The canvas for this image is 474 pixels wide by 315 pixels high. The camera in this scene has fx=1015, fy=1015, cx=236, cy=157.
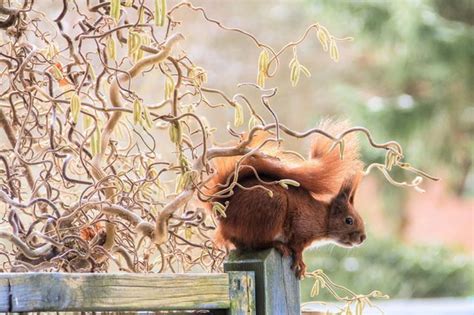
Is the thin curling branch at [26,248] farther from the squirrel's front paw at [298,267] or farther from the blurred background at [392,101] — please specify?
the blurred background at [392,101]

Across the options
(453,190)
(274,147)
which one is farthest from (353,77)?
(274,147)

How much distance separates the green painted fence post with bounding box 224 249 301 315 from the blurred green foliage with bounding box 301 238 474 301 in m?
5.99

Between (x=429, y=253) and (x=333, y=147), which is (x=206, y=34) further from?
(x=333, y=147)

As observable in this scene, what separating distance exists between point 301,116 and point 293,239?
6895mm

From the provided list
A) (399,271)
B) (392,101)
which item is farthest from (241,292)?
(399,271)

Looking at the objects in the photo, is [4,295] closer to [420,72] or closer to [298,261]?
[298,261]

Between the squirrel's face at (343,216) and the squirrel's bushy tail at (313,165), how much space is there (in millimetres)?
31

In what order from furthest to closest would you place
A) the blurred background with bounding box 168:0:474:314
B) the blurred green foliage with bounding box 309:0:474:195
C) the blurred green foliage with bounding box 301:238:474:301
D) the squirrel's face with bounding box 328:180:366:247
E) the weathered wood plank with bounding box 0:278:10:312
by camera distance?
1. the blurred green foliage with bounding box 301:238:474:301
2. the blurred background with bounding box 168:0:474:314
3. the blurred green foliage with bounding box 309:0:474:195
4. the squirrel's face with bounding box 328:180:366:247
5. the weathered wood plank with bounding box 0:278:10:312

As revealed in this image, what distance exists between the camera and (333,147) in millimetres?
1179

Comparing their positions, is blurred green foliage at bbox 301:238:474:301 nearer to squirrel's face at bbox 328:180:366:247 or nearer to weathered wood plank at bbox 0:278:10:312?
squirrel's face at bbox 328:180:366:247

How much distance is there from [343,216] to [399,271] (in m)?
6.13

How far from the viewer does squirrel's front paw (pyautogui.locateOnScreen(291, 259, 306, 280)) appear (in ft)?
4.10

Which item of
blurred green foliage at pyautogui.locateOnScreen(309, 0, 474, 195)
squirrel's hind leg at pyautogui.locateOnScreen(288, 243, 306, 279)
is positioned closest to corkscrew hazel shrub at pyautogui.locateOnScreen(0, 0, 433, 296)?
squirrel's hind leg at pyautogui.locateOnScreen(288, 243, 306, 279)

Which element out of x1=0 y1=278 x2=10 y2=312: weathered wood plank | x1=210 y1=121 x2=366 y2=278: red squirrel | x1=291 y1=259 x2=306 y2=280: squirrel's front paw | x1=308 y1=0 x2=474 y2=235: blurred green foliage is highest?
x1=308 y1=0 x2=474 y2=235: blurred green foliage
